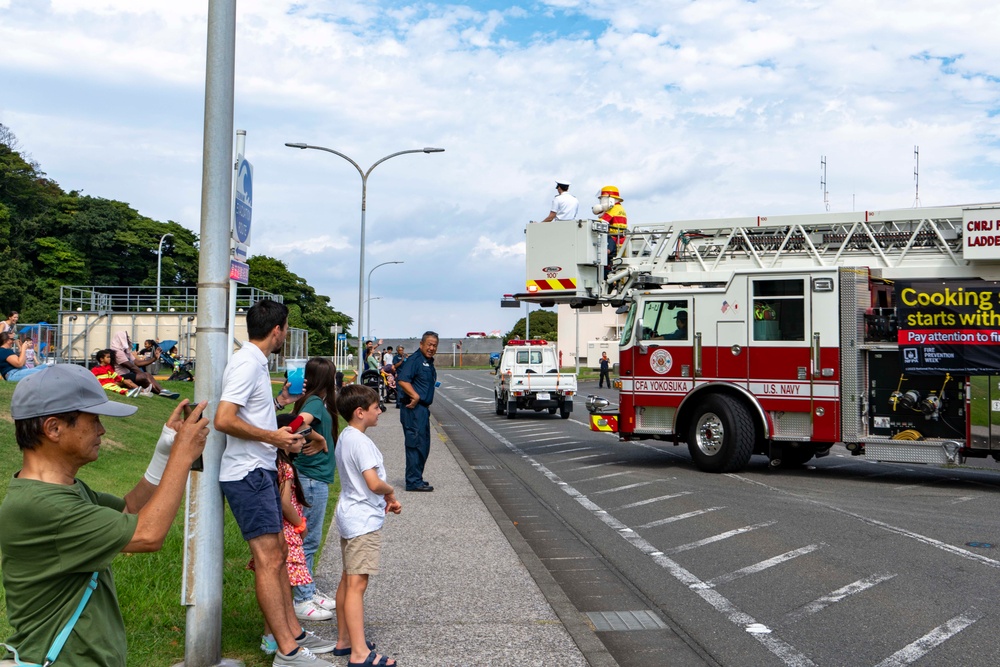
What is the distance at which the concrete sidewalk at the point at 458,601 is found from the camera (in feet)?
18.8

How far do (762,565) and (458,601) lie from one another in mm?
2929

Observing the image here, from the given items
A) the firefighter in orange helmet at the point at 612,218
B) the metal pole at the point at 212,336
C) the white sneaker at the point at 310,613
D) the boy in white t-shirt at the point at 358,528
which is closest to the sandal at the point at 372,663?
the boy in white t-shirt at the point at 358,528

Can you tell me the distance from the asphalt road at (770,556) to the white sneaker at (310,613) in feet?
5.75

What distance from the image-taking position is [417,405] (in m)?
12.7

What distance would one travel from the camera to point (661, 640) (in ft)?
20.8

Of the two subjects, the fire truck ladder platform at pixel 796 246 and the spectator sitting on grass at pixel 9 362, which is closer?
the fire truck ladder platform at pixel 796 246

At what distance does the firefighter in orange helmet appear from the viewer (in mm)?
16922

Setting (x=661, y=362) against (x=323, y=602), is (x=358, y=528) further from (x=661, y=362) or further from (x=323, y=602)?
(x=661, y=362)

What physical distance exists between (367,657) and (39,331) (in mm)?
33393

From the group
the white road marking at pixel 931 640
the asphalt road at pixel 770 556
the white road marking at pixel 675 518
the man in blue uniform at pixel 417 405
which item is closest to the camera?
the white road marking at pixel 931 640

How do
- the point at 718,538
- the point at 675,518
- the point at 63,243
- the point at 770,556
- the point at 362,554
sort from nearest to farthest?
the point at 362,554 → the point at 770,556 → the point at 718,538 → the point at 675,518 → the point at 63,243

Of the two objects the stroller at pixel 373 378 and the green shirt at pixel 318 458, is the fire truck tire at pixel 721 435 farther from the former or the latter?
the stroller at pixel 373 378

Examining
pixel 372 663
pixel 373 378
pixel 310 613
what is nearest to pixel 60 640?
pixel 372 663

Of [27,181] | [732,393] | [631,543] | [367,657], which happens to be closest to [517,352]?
[732,393]
